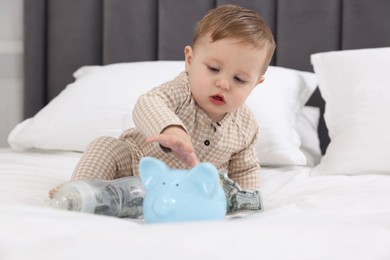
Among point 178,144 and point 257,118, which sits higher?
point 178,144

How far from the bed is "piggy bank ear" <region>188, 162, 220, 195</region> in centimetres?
8

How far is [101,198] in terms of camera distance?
1020 millimetres

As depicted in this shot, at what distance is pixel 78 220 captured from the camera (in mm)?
803

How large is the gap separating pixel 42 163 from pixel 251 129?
0.58 metres

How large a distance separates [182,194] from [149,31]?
1550mm

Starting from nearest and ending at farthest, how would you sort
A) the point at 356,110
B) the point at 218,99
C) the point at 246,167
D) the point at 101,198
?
the point at 101,198 → the point at 218,99 → the point at 246,167 → the point at 356,110

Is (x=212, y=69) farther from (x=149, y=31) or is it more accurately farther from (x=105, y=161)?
(x=149, y=31)

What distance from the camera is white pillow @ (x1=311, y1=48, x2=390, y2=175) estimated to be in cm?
159

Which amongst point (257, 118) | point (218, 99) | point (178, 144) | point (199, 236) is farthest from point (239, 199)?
point (257, 118)

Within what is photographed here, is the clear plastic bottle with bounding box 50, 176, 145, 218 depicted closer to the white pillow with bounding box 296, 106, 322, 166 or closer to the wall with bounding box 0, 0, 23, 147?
the white pillow with bounding box 296, 106, 322, 166

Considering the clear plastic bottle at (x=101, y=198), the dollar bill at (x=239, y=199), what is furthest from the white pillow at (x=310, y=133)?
the clear plastic bottle at (x=101, y=198)

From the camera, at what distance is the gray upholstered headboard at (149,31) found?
7.19ft

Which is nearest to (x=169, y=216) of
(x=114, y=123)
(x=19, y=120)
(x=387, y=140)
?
(x=387, y=140)

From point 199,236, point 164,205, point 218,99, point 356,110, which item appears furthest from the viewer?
point 356,110
